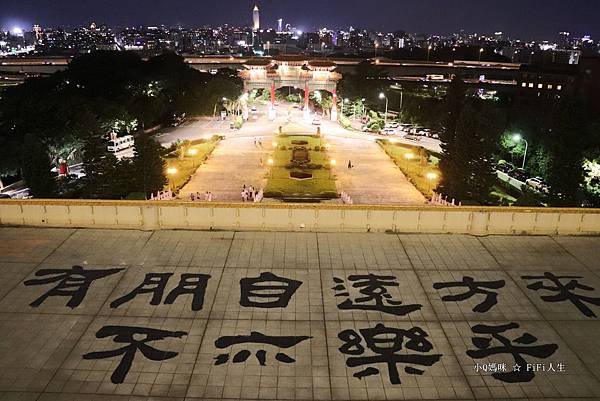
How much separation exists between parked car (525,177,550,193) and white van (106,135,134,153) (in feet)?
130

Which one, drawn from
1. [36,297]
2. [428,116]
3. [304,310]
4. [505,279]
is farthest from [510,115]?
[36,297]

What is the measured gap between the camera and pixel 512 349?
10.9 metres

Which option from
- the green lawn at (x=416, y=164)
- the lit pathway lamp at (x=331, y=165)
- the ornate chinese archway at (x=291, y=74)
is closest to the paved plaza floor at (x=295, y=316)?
the green lawn at (x=416, y=164)

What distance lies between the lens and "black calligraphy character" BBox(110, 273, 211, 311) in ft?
41.1

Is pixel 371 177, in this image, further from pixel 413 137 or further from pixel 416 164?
pixel 413 137

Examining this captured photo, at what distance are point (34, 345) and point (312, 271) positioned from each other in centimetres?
735

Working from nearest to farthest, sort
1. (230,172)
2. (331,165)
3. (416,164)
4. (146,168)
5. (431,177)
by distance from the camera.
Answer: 1. (146,168)
2. (431,177)
3. (230,172)
4. (331,165)
5. (416,164)

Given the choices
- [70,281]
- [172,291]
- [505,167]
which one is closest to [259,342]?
[172,291]

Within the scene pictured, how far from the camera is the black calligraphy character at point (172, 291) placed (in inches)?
493

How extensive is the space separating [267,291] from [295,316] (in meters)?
1.39

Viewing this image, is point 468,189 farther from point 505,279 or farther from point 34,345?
point 34,345

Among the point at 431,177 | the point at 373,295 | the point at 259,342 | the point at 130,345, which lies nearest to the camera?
the point at 130,345

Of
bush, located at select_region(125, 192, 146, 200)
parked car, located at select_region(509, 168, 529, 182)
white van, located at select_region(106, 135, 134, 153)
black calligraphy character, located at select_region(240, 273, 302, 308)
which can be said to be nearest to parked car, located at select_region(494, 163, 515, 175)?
parked car, located at select_region(509, 168, 529, 182)

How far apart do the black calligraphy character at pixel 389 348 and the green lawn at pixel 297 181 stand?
76.4 feet
